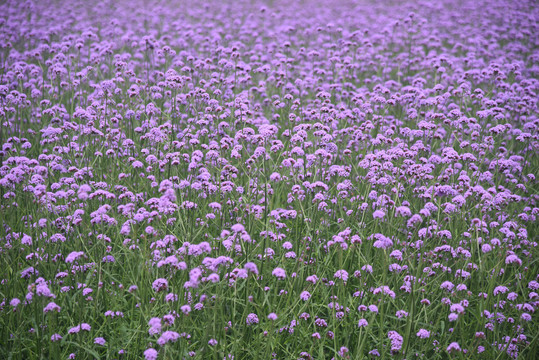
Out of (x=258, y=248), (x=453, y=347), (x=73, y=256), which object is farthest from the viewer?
(x=258, y=248)

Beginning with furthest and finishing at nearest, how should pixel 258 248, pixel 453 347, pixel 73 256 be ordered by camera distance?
pixel 258 248 → pixel 73 256 → pixel 453 347

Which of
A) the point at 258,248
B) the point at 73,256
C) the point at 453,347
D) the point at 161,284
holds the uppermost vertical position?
the point at 73,256

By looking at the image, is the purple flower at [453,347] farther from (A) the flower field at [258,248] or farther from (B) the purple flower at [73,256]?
(B) the purple flower at [73,256]

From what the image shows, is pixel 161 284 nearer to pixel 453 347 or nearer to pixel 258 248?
pixel 258 248

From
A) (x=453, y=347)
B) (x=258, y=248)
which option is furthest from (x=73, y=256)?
(x=453, y=347)

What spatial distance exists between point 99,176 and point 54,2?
13865mm

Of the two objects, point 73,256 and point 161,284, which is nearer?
point 161,284

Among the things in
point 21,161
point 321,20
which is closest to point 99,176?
point 21,161

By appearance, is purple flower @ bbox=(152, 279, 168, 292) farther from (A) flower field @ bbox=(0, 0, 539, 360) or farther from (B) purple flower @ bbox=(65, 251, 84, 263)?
(B) purple flower @ bbox=(65, 251, 84, 263)

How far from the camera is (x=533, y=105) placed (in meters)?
7.12

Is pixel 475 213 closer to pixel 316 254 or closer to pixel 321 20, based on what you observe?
pixel 316 254

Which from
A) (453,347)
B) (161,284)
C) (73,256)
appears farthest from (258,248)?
(453,347)

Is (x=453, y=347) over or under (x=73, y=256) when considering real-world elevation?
under

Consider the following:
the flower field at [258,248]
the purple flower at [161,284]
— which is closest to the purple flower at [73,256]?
the flower field at [258,248]
